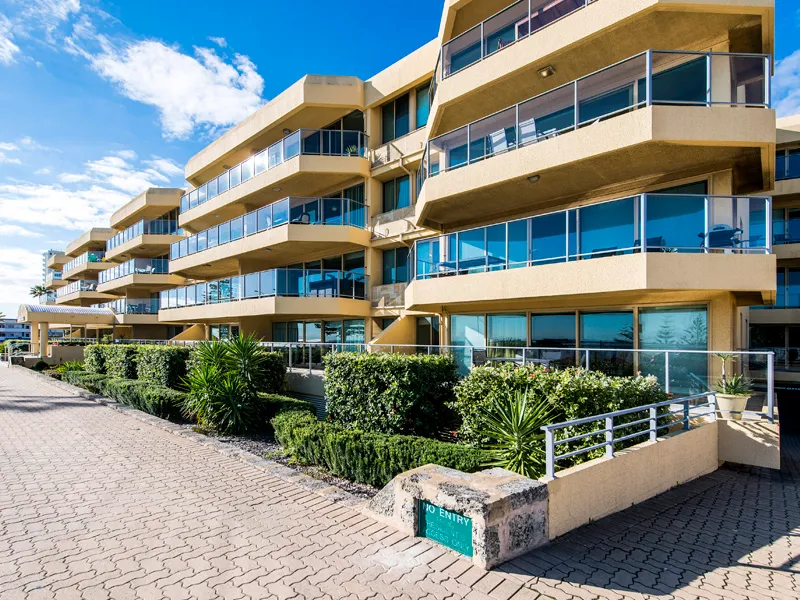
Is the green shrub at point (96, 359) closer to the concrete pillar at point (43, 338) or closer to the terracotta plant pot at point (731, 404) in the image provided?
the concrete pillar at point (43, 338)

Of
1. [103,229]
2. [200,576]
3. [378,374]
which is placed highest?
[103,229]

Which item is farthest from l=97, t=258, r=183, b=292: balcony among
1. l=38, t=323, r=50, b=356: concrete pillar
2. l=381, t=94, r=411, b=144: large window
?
l=381, t=94, r=411, b=144: large window

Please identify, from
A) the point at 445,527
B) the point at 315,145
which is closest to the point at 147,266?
the point at 315,145

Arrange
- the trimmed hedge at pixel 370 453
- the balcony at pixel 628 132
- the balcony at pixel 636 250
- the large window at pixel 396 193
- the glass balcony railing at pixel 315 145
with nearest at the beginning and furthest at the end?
the trimmed hedge at pixel 370 453 → the balcony at pixel 636 250 → the balcony at pixel 628 132 → the large window at pixel 396 193 → the glass balcony railing at pixel 315 145

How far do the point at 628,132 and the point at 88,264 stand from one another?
52.9 meters

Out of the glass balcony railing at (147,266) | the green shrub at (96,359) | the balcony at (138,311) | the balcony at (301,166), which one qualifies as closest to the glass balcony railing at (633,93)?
the balcony at (301,166)

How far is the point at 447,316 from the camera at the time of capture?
14875 millimetres

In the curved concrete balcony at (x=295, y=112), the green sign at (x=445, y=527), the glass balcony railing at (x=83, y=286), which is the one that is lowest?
the green sign at (x=445, y=527)

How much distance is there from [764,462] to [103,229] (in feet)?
189

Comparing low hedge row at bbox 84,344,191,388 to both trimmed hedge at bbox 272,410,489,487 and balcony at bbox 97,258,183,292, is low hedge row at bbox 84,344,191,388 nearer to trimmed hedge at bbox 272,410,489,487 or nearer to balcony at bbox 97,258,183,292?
trimmed hedge at bbox 272,410,489,487

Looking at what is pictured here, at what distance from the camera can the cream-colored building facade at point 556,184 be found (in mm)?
9062

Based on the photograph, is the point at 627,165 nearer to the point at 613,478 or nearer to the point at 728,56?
the point at 728,56

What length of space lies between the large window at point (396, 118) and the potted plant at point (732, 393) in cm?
1358

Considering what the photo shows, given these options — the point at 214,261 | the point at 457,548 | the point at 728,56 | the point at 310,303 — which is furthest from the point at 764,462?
the point at 214,261
